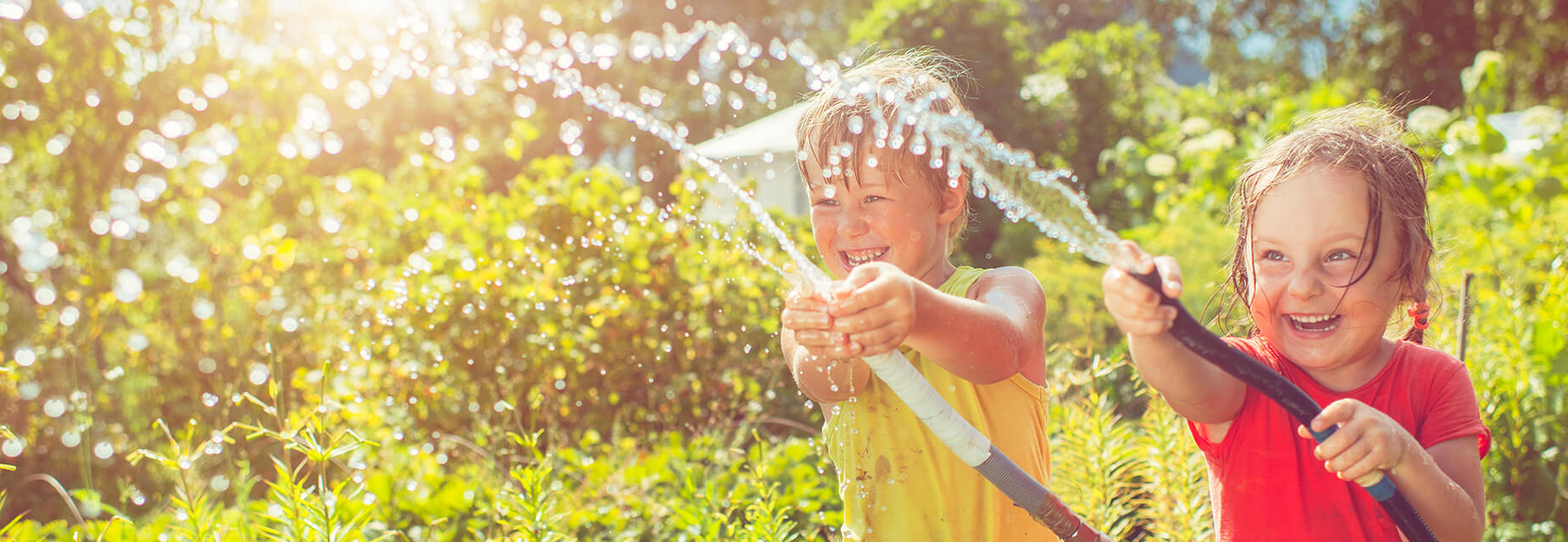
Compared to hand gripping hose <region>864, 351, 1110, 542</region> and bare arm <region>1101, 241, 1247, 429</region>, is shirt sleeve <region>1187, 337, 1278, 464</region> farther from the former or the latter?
hand gripping hose <region>864, 351, 1110, 542</region>

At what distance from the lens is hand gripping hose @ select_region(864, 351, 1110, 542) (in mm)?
1132

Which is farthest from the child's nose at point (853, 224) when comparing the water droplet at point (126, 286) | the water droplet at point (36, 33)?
the water droplet at point (36, 33)

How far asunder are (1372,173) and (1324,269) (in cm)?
17

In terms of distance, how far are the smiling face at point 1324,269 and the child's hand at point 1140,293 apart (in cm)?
50

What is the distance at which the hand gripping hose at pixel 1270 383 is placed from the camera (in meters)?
0.98

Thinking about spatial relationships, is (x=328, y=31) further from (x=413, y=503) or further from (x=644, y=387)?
(x=413, y=503)

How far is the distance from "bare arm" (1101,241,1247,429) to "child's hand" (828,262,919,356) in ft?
0.72

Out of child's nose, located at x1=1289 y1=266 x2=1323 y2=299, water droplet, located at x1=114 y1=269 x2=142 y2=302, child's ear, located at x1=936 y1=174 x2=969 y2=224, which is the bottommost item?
child's nose, located at x1=1289 y1=266 x2=1323 y2=299

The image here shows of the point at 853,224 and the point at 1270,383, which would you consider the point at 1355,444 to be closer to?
the point at 1270,383

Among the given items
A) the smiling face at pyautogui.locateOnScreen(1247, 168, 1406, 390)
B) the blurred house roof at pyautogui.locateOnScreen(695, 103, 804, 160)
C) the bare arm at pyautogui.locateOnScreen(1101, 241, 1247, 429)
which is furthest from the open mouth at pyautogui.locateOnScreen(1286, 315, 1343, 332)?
the blurred house roof at pyautogui.locateOnScreen(695, 103, 804, 160)

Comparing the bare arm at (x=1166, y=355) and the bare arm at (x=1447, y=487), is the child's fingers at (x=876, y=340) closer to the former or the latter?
the bare arm at (x=1166, y=355)

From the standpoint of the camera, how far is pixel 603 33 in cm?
1544

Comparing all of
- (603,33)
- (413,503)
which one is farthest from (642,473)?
(603,33)

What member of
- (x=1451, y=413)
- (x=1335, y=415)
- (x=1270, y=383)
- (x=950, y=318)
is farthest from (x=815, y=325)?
(x=1451, y=413)
